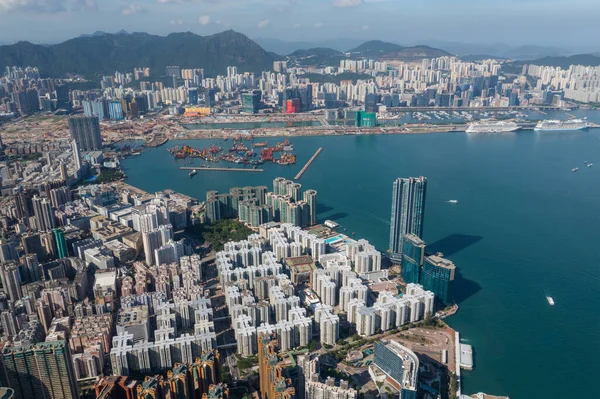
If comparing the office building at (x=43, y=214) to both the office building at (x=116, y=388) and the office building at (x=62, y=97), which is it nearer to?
the office building at (x=116, y=388)

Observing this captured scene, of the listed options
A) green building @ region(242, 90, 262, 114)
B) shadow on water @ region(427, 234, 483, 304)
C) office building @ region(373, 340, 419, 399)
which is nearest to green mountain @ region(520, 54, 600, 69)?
green building @ region(242, 90, 262, 114)

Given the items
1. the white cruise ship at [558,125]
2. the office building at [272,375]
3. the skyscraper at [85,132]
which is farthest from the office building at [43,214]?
the white cruise ship at [558,125]

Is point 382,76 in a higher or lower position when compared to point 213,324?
higher

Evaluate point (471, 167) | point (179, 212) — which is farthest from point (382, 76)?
point (179, 212)

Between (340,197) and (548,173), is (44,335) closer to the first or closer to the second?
(340,197)

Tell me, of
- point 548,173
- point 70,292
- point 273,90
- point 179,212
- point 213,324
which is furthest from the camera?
point 273,90
